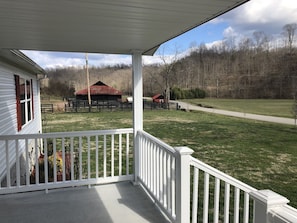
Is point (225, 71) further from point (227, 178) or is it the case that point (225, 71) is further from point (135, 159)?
point (227, 178)

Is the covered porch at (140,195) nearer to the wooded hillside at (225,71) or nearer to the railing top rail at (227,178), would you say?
the railing top rail at (227,178)

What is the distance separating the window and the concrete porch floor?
147 inches

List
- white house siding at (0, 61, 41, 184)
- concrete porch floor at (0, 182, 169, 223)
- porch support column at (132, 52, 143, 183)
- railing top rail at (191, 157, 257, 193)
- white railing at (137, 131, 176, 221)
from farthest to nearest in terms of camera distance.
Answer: white house siding at (0, 61, 41, 184) → porch support column at (132, 52, 143, 183) → concrete porch floor at (0, 182, 169, 223) → white railing at (137, 131, 176, 221) → railing top rail at (191, 157, 257, 193)

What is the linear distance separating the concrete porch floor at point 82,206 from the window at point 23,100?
3721 millimetres

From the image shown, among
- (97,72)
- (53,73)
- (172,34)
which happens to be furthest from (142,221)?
(97,72)

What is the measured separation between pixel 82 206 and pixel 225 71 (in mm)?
31107

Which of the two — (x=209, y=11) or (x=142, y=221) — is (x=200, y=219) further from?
(x=209, y=11)

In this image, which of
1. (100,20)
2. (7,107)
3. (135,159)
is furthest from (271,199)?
(7,107)

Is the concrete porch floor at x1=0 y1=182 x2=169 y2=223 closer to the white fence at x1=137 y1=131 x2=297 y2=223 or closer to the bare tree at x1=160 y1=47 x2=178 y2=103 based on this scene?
the white fence at x1=137 y1=131 x2=297 y2=223

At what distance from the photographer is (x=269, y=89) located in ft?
85.3

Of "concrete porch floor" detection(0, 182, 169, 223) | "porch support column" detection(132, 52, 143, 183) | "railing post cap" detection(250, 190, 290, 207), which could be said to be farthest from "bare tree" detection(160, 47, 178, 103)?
"railing post cap" detection(250, 190, 290, 207)

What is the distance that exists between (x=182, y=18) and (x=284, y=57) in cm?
2652

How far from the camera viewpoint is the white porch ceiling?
1.70m

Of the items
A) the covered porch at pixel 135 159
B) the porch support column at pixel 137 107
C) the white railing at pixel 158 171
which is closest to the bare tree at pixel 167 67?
the porch support column at pixel 137 107
